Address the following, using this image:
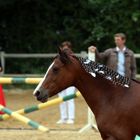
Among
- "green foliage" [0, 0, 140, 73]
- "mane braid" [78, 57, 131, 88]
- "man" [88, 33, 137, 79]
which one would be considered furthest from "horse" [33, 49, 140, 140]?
"green foliage" [0, 0, 140, 73]

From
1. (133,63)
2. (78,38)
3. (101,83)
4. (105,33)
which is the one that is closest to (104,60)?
(133,63)

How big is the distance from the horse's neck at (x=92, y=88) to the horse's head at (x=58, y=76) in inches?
5.9

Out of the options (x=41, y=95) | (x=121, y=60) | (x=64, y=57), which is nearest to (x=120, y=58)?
(x=121, y=60)

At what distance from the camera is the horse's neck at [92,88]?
25.2 feet

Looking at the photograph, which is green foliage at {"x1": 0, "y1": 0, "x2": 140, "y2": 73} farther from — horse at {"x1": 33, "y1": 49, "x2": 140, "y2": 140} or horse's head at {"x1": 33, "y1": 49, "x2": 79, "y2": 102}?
horse's head at {"x1": 33, "y1": 49, "x2": 79, "y2": 102}

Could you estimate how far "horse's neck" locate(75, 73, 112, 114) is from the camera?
7.69 m

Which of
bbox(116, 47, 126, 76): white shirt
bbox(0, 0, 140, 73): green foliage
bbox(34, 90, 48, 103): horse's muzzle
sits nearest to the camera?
bbox(34, 90, 48, 103): horse's muzzle

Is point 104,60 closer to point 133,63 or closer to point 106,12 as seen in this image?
point 133,63

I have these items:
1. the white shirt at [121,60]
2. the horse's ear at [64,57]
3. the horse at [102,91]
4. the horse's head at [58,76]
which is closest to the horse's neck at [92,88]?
the horse at [102,91]

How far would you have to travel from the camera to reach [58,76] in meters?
7.61

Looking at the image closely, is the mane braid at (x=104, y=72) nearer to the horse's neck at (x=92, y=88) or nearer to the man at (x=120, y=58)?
the horse's neck at (x=92, y=88)

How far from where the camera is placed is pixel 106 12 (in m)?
21.1

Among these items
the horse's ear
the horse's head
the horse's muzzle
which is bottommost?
the horse's muzzle

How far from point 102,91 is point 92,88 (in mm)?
129
